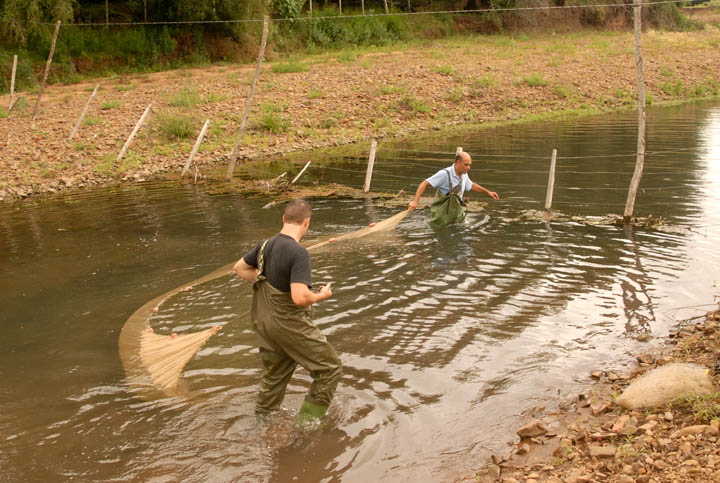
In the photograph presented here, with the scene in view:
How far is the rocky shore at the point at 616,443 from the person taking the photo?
4000 millimetres

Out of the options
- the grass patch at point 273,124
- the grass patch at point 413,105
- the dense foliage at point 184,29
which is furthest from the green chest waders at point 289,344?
the dense foliage at point 184,29

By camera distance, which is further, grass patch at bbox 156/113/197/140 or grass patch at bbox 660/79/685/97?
grass patch at bbox 660/79/685/97

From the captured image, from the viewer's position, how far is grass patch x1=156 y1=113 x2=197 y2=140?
2048 cm

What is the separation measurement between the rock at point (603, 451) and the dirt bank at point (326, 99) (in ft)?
→ 49.1

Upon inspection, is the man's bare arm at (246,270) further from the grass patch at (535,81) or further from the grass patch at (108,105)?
the grass patch at (535,81)

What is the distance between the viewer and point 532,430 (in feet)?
15.8

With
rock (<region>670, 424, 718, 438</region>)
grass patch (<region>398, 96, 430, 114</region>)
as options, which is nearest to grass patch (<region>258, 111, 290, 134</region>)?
grass patch (<region>398, 96, 430, 114</region>)

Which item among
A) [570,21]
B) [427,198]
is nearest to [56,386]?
[427,198]

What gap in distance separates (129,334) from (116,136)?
14.9m

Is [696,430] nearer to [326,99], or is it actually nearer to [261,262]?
Result: [261,262]

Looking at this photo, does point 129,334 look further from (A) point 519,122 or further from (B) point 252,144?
(A) point 519,122

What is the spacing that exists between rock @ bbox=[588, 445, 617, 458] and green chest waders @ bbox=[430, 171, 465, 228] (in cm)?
686

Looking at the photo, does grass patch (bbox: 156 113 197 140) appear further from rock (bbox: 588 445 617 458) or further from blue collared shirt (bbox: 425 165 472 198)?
rock (bbox: 588 445 617 458)

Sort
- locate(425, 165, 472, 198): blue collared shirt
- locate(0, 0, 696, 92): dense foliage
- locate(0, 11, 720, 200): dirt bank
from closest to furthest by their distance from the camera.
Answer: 1. locate(425, 165, 472, 198): blue collared shirt
2. locate(0, 11, 720, 200): dirt bank
3. locate(0, 0, 696, 92): dense foliage
